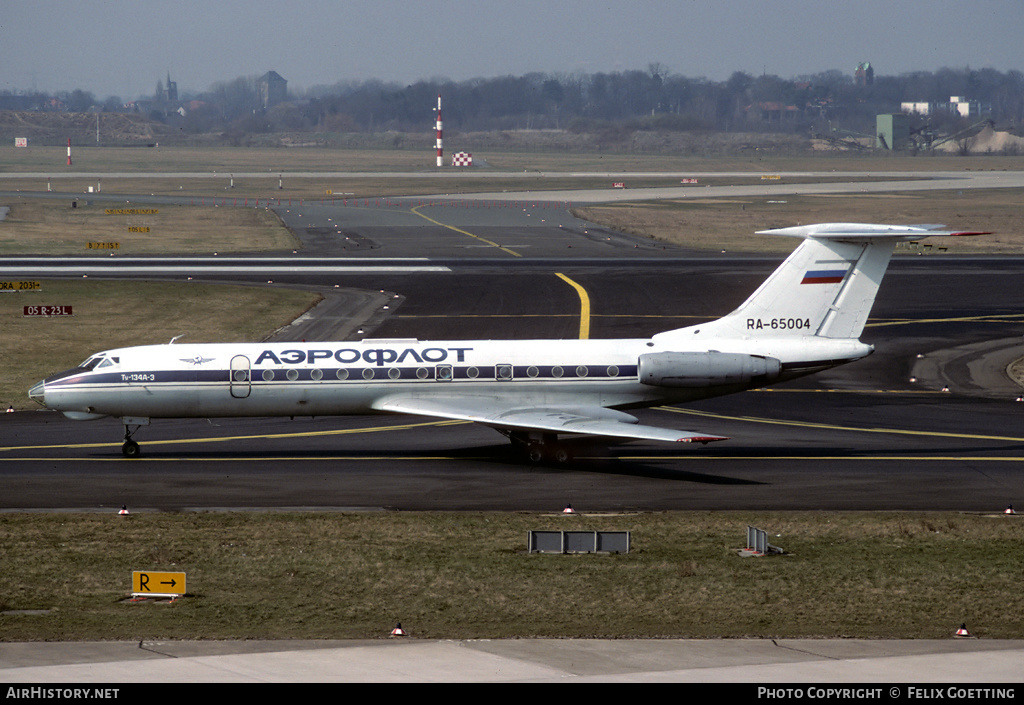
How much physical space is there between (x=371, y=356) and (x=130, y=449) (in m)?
6.77

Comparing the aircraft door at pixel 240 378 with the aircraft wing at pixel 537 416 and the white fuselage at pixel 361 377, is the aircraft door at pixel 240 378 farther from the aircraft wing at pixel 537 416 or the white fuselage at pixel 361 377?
the aircraft wing at pixel 537 416

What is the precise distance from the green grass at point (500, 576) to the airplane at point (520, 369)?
6.12 meters

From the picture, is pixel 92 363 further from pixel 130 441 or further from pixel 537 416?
pixel 537 416

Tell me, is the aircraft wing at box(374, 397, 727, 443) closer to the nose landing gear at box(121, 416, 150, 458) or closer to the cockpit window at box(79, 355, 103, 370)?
the nose landing gear at box(121, 416, 150, 458)

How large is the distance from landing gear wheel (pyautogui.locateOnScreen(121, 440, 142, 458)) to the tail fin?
1589 cm

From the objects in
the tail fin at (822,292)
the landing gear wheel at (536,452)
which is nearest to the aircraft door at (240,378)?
the landing gear wheel at (536,452)

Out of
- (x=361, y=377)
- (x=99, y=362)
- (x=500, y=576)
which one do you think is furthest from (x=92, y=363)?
(x=500, y=576)

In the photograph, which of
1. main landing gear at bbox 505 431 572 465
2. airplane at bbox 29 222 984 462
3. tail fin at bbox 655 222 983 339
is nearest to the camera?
airplane at bbox 29 222 984 462

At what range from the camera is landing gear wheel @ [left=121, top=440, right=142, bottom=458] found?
100ft

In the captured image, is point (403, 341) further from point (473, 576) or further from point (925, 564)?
point (925, 564)

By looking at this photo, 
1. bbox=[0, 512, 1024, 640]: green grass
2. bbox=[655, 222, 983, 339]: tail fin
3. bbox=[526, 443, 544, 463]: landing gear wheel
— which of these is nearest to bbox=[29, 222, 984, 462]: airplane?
bbox=[655, 222, 983, 339]: tail fin

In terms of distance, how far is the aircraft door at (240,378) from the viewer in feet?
98.6

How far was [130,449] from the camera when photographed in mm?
30578

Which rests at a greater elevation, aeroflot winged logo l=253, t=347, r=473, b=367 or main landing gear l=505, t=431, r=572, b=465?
aeroflot winged logo l=253, t=347, r=473, b=367
